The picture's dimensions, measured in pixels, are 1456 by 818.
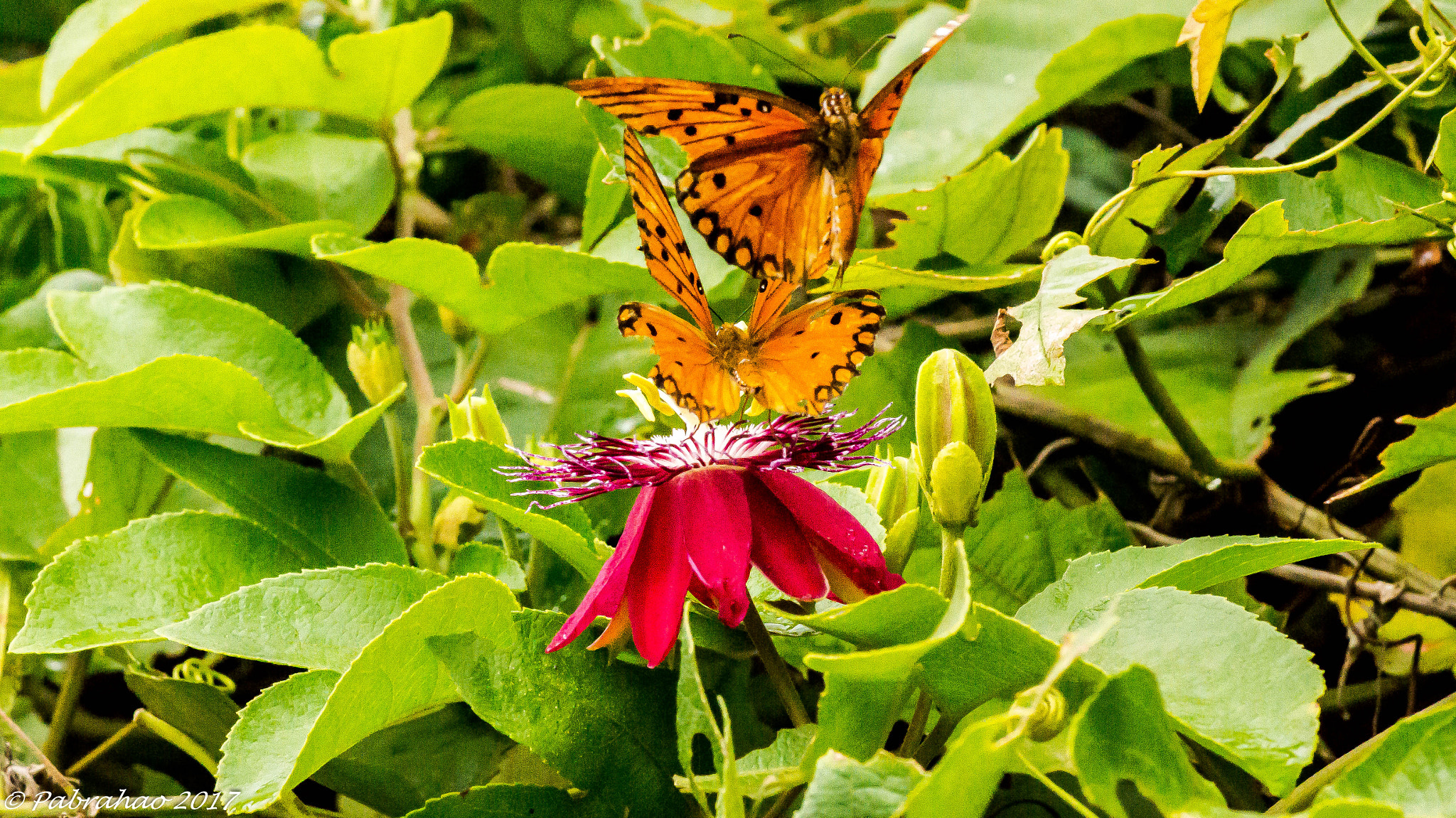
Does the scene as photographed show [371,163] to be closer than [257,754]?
No

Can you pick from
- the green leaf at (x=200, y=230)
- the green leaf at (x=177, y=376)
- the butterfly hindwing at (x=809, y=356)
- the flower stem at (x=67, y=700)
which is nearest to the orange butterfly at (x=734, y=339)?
the butterfly hindwing at (x=809, y=356)

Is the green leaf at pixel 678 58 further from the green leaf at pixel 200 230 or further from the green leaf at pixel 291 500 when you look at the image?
the green leaf at pixel 291 500

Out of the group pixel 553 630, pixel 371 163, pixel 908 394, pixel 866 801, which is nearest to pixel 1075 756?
pixel 866 801

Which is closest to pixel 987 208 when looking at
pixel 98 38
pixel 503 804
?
pixel 503 804

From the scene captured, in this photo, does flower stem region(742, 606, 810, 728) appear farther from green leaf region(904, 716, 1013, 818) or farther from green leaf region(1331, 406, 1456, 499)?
green leaf region(1331, 406, 1456, 499)

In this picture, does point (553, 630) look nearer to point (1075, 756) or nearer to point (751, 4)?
point (1075, 756)

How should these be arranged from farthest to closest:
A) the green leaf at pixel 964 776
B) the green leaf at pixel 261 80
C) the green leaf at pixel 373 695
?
1. the green leaf at pixel 261 80
2. the green leaf at pixel 373 695
3. the green leaf at pixel 964 776
